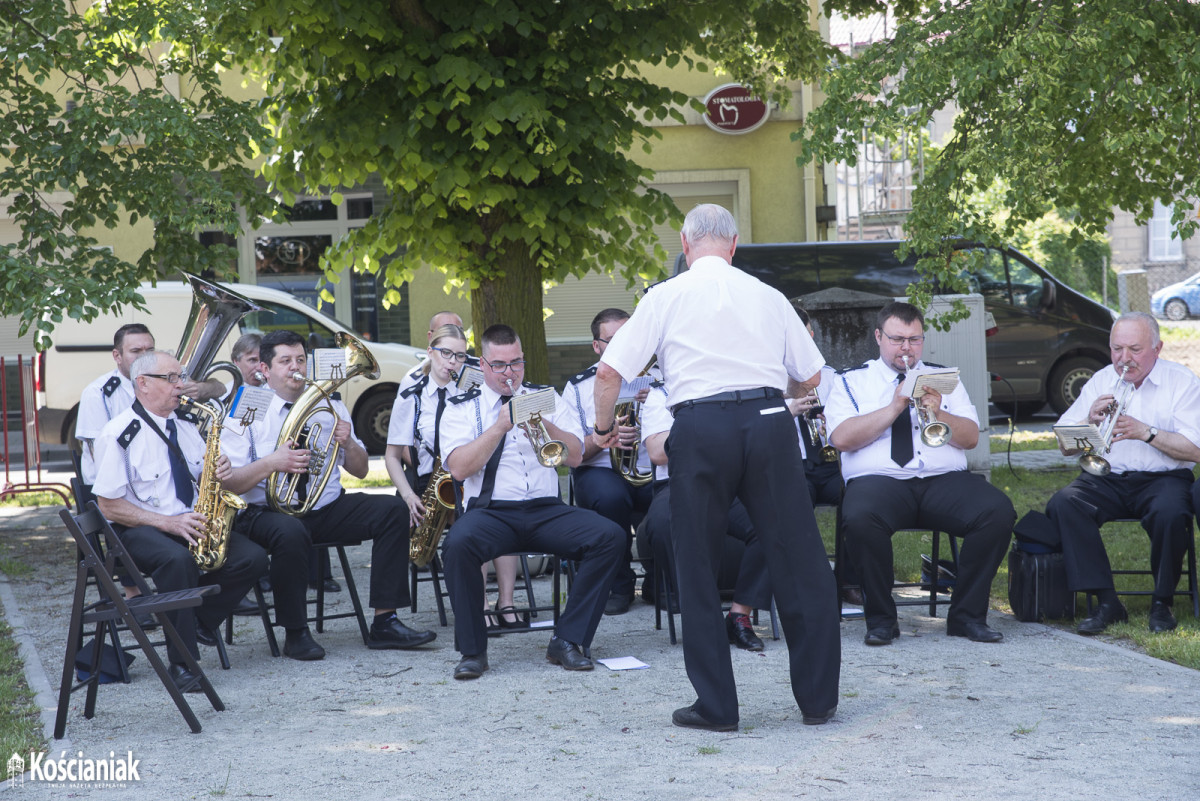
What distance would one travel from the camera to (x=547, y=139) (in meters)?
7.85

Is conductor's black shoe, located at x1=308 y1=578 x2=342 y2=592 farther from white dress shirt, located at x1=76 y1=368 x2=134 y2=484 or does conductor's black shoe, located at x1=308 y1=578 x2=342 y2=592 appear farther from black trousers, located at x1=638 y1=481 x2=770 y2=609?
black trousers, located at x1=638 y1=481 x2=770 y2=609

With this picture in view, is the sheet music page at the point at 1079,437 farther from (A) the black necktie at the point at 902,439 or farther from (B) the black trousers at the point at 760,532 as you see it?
(B) the black trousers at the point at 760,532

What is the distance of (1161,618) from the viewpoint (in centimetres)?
575

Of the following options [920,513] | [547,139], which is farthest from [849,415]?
[547,139]

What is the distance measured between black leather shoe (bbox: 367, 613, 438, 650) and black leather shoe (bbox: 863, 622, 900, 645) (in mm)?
2066

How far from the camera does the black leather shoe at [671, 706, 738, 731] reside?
446cm

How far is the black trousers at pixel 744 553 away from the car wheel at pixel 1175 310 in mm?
23335

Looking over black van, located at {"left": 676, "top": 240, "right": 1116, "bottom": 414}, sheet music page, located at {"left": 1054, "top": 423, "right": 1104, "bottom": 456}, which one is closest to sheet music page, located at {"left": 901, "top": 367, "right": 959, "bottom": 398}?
sheet music page, located at {"left": 1054, "top": 423, "right": 1104, "bottom": 456}

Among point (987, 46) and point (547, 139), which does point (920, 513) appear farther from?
point (547, 139)

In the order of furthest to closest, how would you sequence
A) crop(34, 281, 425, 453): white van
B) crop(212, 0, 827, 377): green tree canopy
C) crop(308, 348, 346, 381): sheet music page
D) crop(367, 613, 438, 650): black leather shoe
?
1. crop(34, 281, 425, 453): white van
2. crop(212, 0, 827, 377): green tree canopy
3. crop(308, 348, 346, 381): sheet music page
4. crop(367, 613, 438, 650): black leather shoe

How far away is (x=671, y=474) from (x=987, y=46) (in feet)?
11.3

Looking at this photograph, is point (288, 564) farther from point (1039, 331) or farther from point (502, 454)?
point (1039, 331)

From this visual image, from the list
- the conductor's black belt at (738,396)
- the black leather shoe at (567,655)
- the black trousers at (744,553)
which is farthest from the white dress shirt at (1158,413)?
the black leather shoe at (567,655)

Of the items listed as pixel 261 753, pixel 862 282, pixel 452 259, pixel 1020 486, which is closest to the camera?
pixel 261 753
